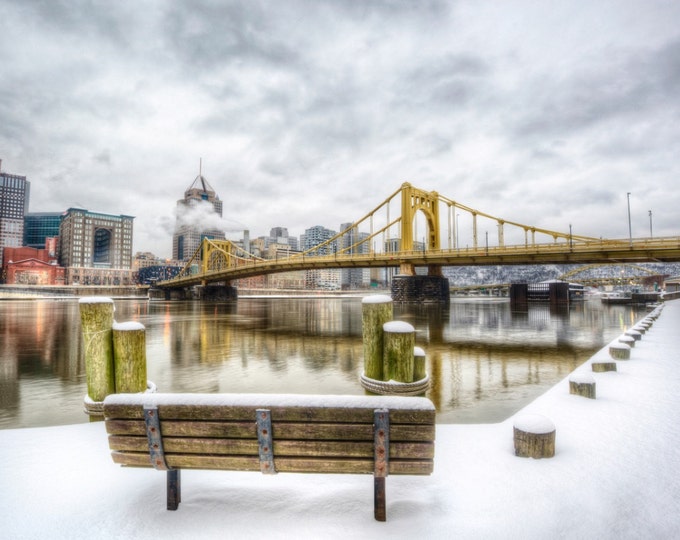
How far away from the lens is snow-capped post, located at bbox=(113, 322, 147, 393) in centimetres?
547

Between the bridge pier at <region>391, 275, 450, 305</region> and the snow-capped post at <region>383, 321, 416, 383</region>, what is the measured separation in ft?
136

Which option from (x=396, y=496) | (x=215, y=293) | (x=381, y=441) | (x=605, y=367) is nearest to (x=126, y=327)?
(x=396, y=496)

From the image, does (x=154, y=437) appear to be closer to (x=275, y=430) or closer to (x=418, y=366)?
(x=275, y=430)

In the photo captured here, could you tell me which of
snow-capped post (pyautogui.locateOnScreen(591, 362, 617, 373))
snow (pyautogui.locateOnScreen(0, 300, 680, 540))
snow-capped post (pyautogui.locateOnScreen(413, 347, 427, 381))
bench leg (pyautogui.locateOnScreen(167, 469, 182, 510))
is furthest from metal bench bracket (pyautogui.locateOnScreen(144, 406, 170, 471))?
snow-capped post (pyautogui.locateOnScreen(591, 362, 617, 373))

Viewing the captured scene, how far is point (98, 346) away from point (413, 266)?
45.2 meters

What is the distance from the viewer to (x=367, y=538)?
8.48 feet

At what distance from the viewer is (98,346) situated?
5531mm

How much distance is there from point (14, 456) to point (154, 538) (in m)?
2.49

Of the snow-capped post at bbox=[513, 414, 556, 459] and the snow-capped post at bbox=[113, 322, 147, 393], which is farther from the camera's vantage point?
the snow-capped post at bbox=[113, 322, 147, 393]

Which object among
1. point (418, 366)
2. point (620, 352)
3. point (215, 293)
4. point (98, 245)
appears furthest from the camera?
point (98, 245)

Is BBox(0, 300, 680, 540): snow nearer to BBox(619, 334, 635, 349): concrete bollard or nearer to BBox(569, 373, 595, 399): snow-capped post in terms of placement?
BBox(569, 373, 595, 399): snow-capped post

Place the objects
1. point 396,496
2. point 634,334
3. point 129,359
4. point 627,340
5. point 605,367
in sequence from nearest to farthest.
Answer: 1. point 396,496
2. point 129,359
3. point 605,367
4. point 627,340
5. point 634,334

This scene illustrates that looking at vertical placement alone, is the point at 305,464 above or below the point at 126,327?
below

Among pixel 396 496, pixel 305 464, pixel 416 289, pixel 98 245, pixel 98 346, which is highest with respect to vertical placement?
pixel 98 245
